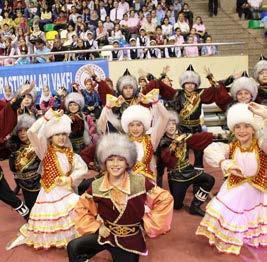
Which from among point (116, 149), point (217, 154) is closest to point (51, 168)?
point (116, 149)

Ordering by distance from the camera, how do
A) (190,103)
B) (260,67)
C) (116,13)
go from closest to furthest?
(260,67) → (190,103) → (116,13)

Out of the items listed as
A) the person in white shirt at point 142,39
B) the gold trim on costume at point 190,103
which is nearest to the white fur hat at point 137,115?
the gold trim on costume at point 190,103

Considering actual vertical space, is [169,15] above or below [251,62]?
above

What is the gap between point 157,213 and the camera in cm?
329

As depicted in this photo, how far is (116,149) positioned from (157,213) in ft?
1.74

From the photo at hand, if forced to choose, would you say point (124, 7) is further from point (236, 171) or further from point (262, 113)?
point (262, 113)

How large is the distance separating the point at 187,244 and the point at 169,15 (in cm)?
887

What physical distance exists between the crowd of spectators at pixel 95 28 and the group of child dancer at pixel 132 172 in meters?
4.19

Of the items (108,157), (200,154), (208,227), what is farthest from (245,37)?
(108,157)

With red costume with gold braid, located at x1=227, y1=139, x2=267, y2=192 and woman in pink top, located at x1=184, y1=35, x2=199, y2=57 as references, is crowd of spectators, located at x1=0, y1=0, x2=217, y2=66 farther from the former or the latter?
red costume with gold braid, located at x1=227, y1=139, x2=267, y2=192

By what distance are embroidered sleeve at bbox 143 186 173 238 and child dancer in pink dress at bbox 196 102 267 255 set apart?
100 cm

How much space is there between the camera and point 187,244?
4.46 meters

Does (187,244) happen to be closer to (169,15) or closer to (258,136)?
(258,136)

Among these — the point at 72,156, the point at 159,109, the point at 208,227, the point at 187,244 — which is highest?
the point at 159,109
